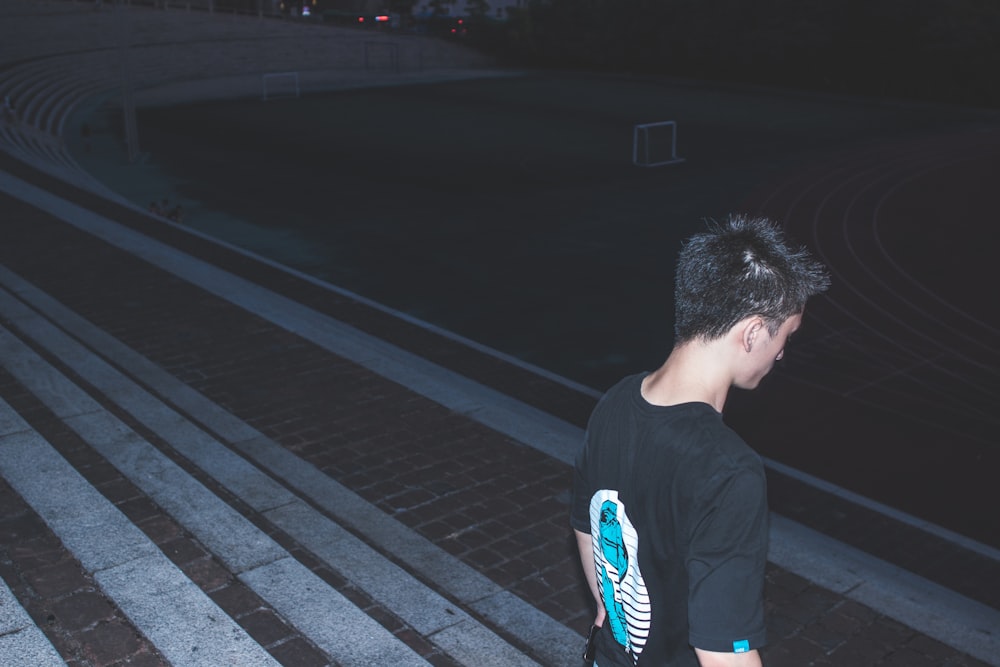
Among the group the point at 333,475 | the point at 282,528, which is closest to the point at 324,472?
the point at 333,475

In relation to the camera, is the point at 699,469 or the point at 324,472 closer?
the point at 699,469

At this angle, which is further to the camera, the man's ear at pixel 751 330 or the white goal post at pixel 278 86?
the white goal post at pixel 278 86

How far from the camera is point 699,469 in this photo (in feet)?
8.14

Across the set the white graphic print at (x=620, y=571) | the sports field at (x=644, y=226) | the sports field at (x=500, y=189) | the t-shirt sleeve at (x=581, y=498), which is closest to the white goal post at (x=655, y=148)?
the sports field at (x=500, y=189)

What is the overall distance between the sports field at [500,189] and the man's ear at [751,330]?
32.4 ft

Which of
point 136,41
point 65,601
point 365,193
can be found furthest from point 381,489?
point 136,41

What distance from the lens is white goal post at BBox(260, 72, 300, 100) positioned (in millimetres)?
44000

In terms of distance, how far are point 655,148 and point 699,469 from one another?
29.8m

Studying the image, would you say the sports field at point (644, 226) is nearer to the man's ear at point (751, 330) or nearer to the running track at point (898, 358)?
the running track at point (898, 358)

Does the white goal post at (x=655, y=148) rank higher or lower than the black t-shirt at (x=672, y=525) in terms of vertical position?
lower

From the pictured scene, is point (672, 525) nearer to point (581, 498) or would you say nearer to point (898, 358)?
point (581, 498)

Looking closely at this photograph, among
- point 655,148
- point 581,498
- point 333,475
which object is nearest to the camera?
point 581,498

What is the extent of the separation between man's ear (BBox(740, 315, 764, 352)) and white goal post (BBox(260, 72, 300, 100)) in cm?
4271

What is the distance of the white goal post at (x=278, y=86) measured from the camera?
4400 cm
